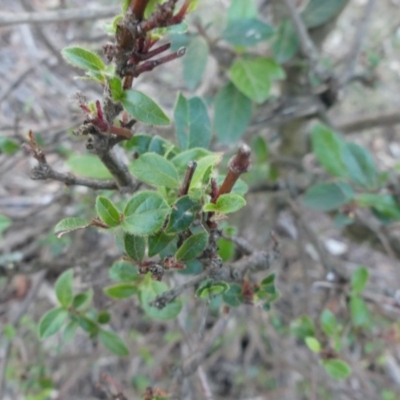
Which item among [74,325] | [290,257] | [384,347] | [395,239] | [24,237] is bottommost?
[384,347]

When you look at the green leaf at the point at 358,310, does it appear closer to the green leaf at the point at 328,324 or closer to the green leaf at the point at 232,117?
the green leaf at the point at 328,324

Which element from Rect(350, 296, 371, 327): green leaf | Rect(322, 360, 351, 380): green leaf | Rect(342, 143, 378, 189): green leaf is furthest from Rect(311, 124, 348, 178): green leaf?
Rect(322, 360, 351, 380): green leaf

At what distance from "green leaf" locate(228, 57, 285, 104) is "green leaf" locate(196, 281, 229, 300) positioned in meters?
0.51

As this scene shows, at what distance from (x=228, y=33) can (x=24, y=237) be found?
84 cm

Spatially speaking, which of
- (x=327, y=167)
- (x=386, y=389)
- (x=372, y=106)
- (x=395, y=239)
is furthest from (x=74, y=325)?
(x=372, y=106)

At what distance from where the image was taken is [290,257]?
1591mm

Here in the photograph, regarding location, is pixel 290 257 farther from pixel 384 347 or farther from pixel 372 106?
pixel 372 106

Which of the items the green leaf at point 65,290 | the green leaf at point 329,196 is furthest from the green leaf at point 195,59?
the green leaf at point 65,290

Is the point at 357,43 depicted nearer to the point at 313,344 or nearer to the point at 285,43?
the point at 285,43

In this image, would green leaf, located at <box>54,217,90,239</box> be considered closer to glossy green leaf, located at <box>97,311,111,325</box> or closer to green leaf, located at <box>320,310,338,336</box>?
glossy green leaf, located at <box>97,311,111,325</box>

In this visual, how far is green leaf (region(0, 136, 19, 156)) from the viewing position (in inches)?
36.7

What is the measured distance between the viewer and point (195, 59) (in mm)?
955

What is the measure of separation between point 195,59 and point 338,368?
0.59m

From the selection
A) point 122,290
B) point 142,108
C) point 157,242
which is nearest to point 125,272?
point 122,290
